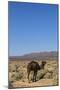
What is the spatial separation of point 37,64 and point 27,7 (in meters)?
0.61

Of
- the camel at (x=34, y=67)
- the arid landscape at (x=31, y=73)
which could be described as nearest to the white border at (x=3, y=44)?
the arid landscape at (x=31, y=73)

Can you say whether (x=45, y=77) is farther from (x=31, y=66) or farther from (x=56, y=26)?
(x=56, y=26)

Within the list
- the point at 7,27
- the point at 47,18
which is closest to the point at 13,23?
the point at 7,27

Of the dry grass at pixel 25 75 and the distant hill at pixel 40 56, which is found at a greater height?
the distant hill at pixel 40 56

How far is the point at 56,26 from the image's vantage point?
233 centimetres

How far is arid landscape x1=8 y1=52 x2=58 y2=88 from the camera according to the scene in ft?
7.22

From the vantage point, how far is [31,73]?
225cm

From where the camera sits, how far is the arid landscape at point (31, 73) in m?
2.20

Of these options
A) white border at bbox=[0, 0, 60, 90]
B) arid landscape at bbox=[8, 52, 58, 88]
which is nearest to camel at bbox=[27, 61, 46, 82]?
arid landscape at bbox=[8, 52, 58, 88]

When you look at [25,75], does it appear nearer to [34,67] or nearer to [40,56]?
[34,67]

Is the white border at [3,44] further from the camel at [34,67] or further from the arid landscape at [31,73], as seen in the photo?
the camel at [34,67]

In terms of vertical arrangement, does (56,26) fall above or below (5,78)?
above

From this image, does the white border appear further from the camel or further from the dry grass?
the camel

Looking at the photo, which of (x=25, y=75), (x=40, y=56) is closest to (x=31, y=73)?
(x=25, y=75)
